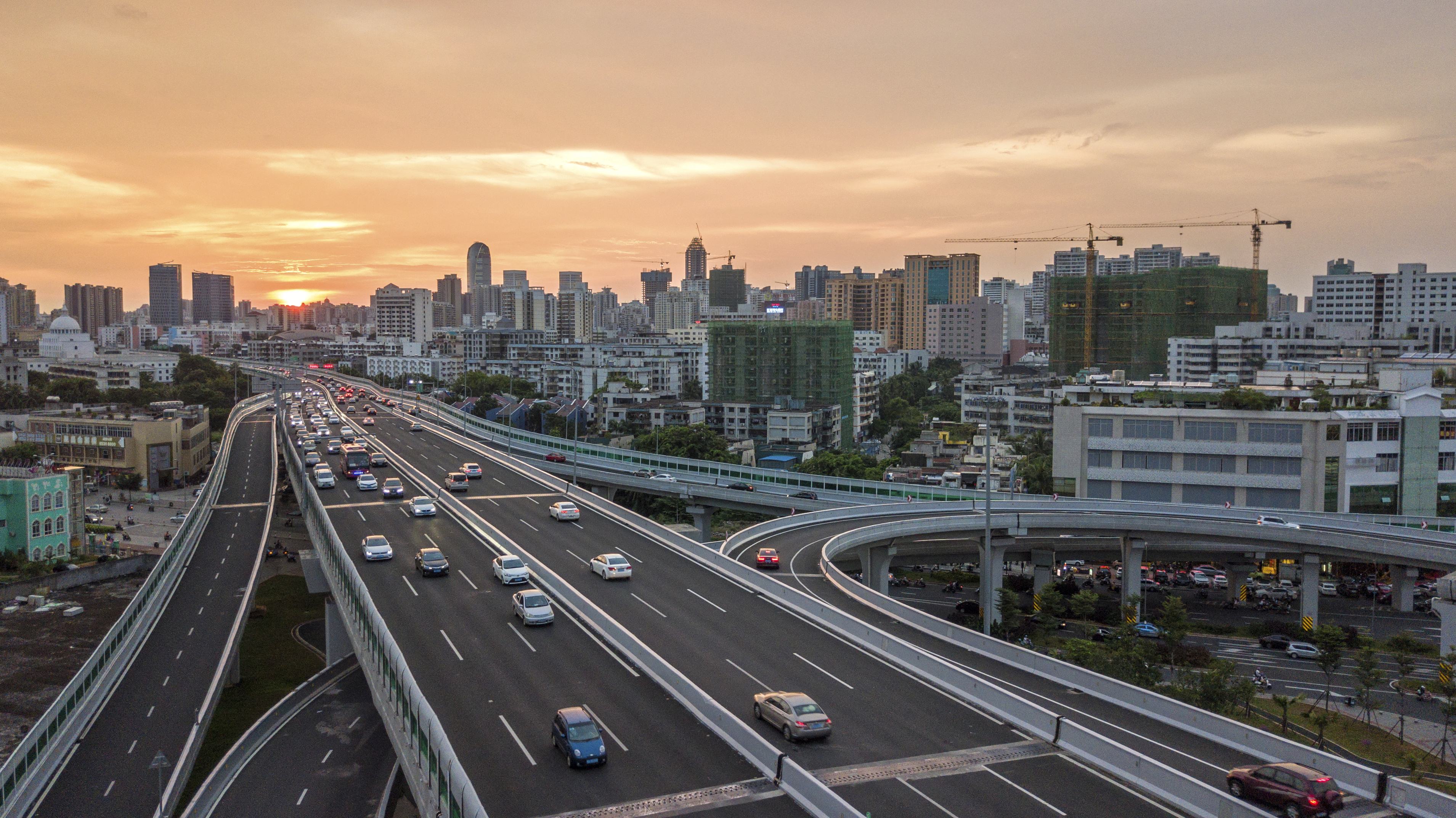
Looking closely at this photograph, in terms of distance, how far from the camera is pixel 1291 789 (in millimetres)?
18984

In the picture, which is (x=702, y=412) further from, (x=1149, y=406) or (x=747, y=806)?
(x=747, y=806)

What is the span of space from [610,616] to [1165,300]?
158729 millimetres

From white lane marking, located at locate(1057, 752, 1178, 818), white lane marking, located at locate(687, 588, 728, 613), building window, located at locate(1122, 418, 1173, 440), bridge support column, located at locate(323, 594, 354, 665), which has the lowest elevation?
bridge support column, located at locate(323, 594, 354, 665)

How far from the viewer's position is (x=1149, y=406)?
2751 inches

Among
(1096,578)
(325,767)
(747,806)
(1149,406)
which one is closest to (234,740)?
(325,767)

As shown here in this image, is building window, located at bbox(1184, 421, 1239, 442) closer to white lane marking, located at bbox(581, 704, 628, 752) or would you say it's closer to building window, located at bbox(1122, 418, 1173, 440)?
building window, located at bbox(1122, 418, 1173, 440)

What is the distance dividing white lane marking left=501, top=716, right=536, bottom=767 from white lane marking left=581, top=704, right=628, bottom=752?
143 centimetres

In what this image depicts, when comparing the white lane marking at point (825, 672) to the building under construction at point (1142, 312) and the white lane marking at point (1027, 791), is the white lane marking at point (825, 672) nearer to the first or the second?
the white lane marking at point (1027, 791)

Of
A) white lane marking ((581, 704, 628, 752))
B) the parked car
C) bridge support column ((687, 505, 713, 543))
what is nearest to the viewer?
white lane marking ((581, 704, 628, 752))

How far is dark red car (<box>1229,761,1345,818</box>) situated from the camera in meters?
18.7

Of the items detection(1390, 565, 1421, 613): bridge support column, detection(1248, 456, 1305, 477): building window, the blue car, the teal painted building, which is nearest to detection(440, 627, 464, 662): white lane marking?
the blue car

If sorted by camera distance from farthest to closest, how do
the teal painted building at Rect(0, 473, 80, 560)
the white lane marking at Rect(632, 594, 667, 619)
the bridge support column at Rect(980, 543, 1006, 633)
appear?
the teal painted building at Rect(0, 473, 80, 560) < the bridge support column at Rect(980, 543, 1006, 633) < the white lane marking at Rect(632, 594, 667, 619)

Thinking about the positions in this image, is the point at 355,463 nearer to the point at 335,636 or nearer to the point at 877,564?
the point at 335,636

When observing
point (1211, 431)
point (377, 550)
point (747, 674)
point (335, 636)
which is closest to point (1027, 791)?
point (747, 674)
